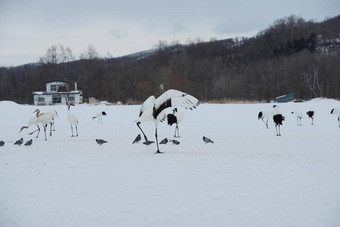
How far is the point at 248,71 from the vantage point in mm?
65938

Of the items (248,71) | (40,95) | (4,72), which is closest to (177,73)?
(248,71)

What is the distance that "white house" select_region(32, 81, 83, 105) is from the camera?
6438 cm

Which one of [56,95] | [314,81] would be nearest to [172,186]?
[314,81]

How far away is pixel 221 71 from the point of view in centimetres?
Answer: 7238

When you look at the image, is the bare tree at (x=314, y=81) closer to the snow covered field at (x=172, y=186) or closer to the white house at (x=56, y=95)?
the snow covered field at (x=172, y=186)

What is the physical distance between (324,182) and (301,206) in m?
1.83

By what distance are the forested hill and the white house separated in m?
10.4

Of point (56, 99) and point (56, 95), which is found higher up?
point (56, 95)

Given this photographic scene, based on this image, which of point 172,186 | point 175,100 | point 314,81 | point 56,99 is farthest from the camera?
point 56,99

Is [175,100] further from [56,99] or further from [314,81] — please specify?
[56,99]

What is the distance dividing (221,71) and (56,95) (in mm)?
38426

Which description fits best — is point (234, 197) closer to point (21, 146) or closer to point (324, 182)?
point (324, 182)

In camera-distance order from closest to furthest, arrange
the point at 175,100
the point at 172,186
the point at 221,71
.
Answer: the point at 172,186, the point at 175,100, the point at 221,71

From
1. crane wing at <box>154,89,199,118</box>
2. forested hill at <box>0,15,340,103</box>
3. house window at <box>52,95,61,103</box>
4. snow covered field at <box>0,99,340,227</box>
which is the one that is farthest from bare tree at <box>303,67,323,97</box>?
house window at <box>52,95,61,103</box>
